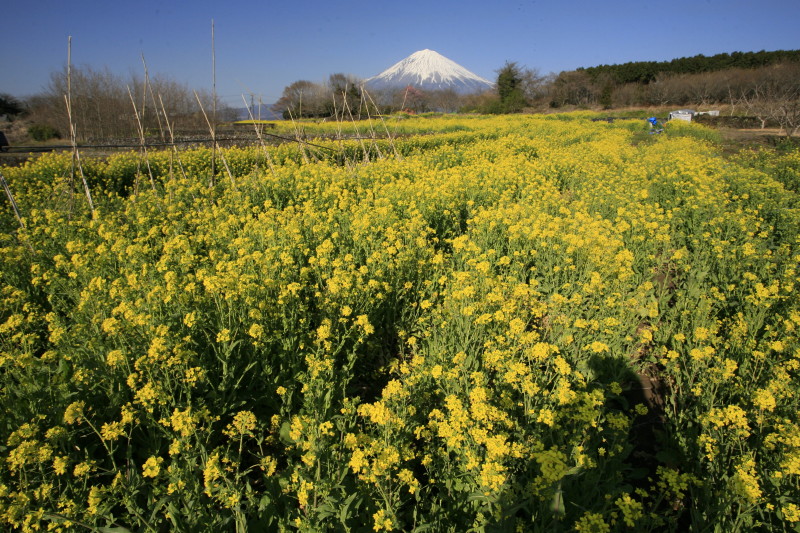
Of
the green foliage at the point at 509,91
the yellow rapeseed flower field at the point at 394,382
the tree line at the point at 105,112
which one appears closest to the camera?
the yellow rapeseed flower field at the point at 394,382

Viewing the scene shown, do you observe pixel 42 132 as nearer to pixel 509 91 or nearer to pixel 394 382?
pixel 394 382

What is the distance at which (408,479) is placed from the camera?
2.05 m

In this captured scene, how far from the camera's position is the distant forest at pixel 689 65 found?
59.8m

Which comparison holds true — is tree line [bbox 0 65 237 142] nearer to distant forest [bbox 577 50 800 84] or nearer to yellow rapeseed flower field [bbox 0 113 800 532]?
yellow rapeseed flower field [bbox 0 113 800 532]

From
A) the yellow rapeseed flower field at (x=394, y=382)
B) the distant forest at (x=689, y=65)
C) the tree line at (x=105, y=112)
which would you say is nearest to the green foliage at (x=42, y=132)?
the tree line at (x=105, y=112)

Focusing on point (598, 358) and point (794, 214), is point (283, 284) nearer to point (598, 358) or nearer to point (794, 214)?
point (598, 358)

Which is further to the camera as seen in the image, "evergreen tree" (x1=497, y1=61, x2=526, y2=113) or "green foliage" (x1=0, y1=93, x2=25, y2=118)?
"evergreen tree" (x1=497, y1=61, x2=526, y2=113)

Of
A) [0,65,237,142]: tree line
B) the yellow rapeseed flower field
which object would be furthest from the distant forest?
the yellow rapeseed flower field

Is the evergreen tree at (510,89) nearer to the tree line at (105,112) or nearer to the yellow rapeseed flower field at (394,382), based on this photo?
the tree line at (105,112)

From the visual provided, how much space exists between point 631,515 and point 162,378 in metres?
2.86

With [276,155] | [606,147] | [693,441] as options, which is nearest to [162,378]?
[693,441]

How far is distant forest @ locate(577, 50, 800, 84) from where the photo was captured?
59822mm

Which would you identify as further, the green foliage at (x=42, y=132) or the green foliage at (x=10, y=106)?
the green foliage at (x=10, y=106)

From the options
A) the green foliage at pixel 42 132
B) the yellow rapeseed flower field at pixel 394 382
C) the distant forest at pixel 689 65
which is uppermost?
the distant forest at pixel 689 65
